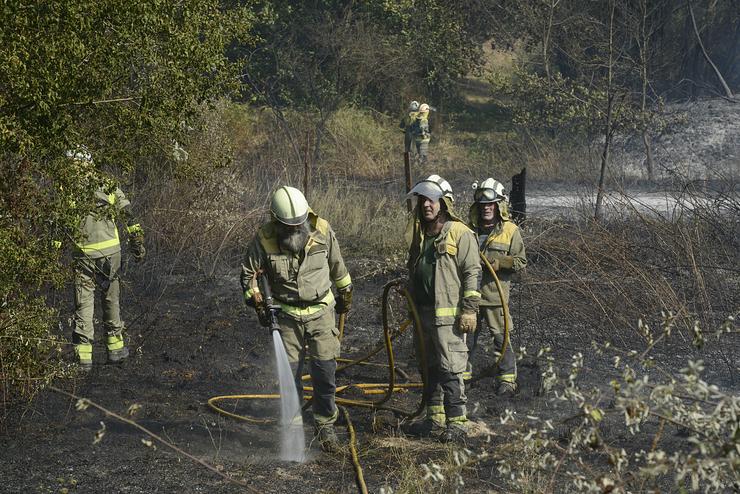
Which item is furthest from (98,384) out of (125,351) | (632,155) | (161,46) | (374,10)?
(374,10)

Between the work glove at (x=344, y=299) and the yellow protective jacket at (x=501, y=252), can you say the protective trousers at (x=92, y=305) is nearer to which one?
the work glove at (x=344, y=299)

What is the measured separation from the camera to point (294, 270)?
630 centimetres

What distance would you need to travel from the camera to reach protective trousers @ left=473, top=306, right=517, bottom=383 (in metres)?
7.43

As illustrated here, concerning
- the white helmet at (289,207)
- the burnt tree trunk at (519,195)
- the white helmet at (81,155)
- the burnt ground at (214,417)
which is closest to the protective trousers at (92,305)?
the burnt ground at (214,417)

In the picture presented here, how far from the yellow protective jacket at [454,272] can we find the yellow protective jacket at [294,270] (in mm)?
711

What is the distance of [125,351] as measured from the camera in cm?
824

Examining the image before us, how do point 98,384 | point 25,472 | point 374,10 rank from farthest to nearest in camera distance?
point 374,10 → point 98,384 → point 25,472

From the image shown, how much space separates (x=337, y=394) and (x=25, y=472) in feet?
8.38

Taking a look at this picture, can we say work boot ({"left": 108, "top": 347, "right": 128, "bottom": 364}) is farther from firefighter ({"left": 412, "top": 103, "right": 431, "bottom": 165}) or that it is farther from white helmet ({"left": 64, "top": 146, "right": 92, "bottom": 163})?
firefighter ({"left": 412, "top": 103, "right": 431, "bottom": 165})

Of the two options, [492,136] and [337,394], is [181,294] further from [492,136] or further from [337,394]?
[492,136]

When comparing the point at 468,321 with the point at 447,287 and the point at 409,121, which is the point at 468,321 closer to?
the point at 447,287

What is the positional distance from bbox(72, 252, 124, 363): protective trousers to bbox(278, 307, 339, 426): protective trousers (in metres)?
2.16

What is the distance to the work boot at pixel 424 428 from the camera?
21.6ft

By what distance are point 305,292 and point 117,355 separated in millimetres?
2609
